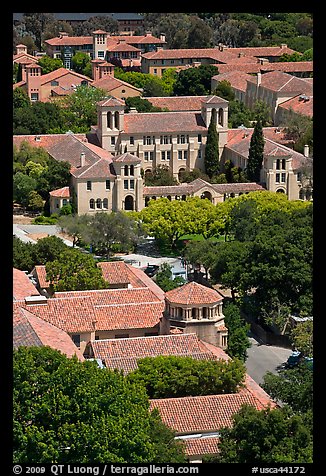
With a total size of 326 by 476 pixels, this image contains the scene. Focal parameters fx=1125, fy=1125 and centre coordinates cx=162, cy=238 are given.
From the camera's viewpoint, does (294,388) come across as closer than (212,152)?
Yes

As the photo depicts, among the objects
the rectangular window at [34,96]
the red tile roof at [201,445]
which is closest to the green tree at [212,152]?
the rectangular window at [34,96]

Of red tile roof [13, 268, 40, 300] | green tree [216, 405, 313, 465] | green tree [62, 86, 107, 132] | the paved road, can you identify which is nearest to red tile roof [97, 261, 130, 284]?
red tile roof [13, 268, 40, 300]

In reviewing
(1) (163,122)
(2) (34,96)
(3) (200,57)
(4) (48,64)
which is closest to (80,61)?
(4) (48,64)

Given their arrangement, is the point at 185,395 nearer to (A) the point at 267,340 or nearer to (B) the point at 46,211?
(A) the point at 267,340

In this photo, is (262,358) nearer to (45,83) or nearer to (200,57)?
(45,83)

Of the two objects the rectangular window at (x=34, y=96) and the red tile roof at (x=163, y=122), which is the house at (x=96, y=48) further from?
the red tile roof at (x=163, y=122)

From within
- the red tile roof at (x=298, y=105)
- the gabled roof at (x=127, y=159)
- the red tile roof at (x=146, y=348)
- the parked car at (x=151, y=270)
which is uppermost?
the red tile roof at (x=298, y=105)

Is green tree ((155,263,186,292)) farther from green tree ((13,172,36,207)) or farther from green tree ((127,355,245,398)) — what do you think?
green tree ((13,172,36,207))
